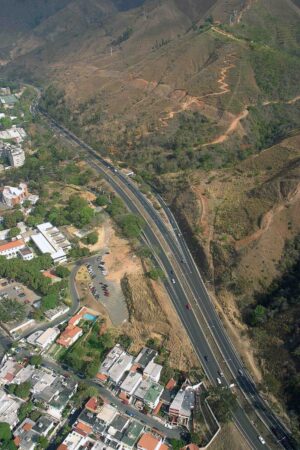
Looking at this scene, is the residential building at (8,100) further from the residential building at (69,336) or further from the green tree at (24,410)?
the green tree at (24,410)

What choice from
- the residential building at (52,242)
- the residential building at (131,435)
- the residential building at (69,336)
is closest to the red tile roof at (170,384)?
the residential building at (131,435)

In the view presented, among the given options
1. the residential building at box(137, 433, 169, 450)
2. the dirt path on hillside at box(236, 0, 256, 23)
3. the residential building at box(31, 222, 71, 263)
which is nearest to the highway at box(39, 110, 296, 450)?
the residential building at box(137, 433, 169, 450)

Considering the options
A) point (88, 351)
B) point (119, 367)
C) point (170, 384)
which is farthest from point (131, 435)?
point (88, 351)

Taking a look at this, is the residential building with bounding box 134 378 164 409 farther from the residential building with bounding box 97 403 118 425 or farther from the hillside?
the hillside

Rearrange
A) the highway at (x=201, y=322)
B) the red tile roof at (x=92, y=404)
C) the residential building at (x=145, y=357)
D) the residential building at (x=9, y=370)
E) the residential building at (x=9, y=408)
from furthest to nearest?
the residential building at (x=145, y=357) → the residential building at (x=9, y=370) → the red tile roof at (x=92, y=404) → the residential building at (x=9, y=408) → the highway at (x=201, y=322)

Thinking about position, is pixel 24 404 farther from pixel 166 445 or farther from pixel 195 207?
pixel 195 207

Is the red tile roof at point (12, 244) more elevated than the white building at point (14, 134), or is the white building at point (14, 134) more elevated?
the white building at point (14, 134)

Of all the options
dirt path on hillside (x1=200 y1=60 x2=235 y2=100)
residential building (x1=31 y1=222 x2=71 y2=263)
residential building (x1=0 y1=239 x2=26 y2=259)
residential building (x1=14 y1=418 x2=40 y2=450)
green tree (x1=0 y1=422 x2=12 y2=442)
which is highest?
dirt path on hillside (x1=200 y1=60 x2=235 y2=100)
